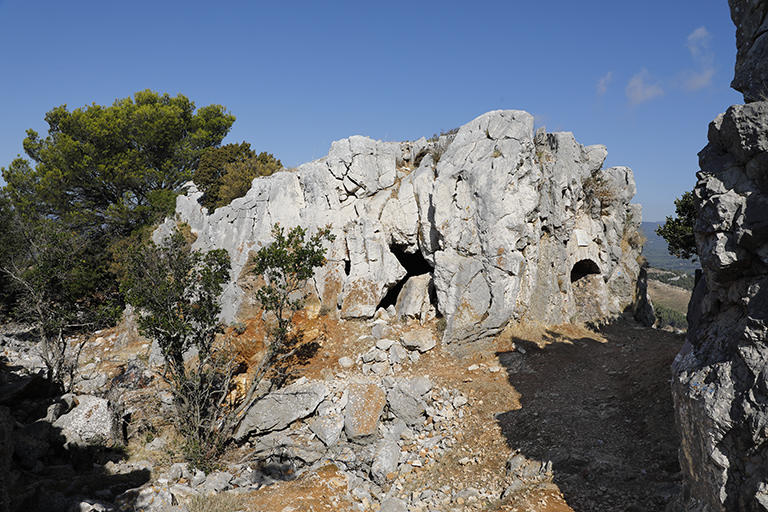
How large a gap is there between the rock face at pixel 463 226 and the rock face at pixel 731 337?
9.96 metres

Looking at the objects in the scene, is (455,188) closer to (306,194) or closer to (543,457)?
(306,194)

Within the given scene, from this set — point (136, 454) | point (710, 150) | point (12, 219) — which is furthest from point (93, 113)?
point (710, 150)

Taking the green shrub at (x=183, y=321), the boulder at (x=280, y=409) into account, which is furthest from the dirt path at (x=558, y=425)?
the green shrub at (x=183, y=321)

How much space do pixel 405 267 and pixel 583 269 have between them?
911 cm

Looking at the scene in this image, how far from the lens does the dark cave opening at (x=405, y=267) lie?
19.4 meters

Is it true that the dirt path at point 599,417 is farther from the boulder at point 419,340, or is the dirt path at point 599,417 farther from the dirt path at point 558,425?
the boulder at point 419,340

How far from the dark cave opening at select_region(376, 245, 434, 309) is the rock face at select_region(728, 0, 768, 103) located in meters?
13.7

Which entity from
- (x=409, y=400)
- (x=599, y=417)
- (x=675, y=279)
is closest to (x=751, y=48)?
(x=599, y=417)

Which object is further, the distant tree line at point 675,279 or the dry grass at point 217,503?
the distant tree line at point 675,279

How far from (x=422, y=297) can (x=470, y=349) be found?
3318mm

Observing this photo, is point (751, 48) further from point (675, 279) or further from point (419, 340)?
point (675, 279)

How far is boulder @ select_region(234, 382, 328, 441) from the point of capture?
42.8ft

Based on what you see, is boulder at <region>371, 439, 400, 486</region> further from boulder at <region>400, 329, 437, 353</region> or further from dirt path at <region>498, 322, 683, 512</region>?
boulder at <region>400, 329, 437, 353</region>

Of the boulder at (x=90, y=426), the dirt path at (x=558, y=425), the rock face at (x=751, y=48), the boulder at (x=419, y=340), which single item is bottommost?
the dirt path at (x=558, y=425)
